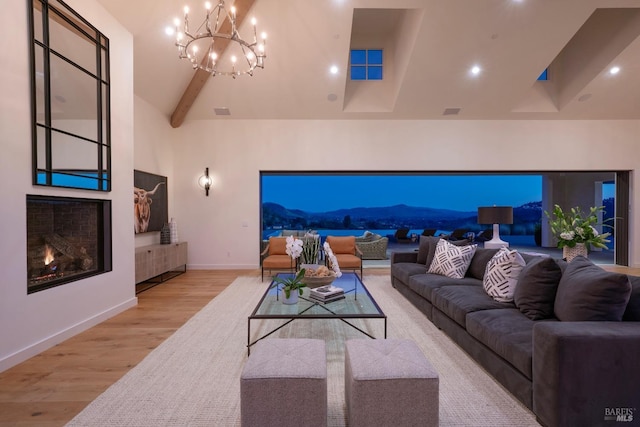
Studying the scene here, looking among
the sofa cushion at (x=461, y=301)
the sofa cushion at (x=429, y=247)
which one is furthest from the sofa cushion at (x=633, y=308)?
the sofa cushion at (x=429, y=247)

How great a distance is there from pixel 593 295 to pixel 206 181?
6425 mm

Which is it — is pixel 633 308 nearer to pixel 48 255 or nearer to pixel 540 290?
pixel 540 290

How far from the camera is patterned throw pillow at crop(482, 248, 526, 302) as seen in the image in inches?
112

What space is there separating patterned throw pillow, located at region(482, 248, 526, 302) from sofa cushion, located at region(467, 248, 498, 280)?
0.71m

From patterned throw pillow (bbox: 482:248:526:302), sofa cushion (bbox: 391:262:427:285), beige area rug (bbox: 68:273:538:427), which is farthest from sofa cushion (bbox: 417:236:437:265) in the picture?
patterned throw pillow (bbox: 482:248:526:302)

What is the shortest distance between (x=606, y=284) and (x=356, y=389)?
1640 mm

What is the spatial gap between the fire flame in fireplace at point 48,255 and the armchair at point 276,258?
2.95 meters

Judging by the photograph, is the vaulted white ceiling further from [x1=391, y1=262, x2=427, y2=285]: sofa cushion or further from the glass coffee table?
the glass coffee table

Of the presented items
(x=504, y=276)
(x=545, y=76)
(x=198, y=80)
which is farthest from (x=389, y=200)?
(x=504, y=276)

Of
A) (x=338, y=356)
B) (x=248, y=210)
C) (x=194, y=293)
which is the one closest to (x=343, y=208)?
(x=248, y=210)

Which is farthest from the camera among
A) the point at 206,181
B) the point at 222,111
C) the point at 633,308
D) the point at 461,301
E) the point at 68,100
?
the point at 206,181

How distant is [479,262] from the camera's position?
3830 millimetres

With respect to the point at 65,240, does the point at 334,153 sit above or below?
above

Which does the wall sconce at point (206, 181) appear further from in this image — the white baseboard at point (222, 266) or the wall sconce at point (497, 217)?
the wall sconce at point (497, 217)
